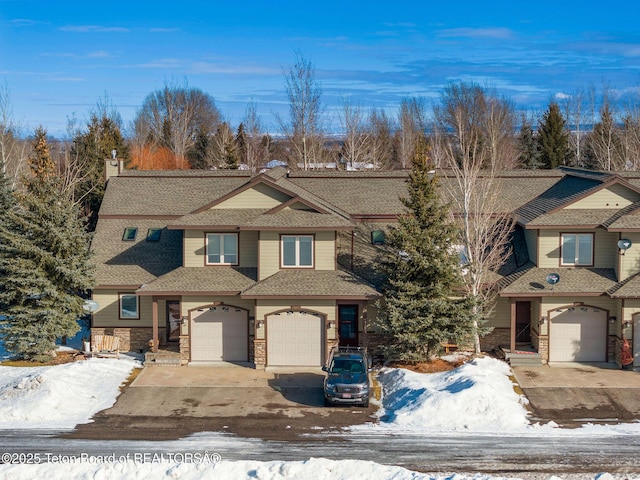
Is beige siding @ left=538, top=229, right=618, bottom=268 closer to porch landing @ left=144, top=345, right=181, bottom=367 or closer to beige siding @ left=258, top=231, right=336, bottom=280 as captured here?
beige siding @ left=258, top=231, right=336, bottom=280

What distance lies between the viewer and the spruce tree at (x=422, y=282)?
94.4 ft

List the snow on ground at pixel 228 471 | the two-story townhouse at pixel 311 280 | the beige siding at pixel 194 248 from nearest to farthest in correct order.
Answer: the snow on ground at pixel 228 471
the two-story townhouse at pixel 311 280
the beige siding at pixel 194 248

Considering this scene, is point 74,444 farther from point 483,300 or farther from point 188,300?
point 483,300

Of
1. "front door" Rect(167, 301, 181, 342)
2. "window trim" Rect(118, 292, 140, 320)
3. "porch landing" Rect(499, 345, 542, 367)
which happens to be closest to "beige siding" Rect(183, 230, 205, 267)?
"front door" Rect(167, 301, 181, 342)

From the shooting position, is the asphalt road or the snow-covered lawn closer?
the snow-covered lawn

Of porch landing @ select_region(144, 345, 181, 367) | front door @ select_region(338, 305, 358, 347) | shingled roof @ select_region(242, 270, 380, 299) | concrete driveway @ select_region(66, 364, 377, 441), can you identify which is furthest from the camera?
front door @ select_region(338, 305, 358, 347)

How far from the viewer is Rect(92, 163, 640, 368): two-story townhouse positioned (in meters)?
29.8

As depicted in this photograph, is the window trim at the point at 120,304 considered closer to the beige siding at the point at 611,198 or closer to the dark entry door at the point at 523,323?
the dark entry door at the point at 523,323

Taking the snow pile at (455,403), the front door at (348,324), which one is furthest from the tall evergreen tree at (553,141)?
the snow pile at (455,403)

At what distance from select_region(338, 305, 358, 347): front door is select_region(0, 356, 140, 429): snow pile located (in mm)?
9010

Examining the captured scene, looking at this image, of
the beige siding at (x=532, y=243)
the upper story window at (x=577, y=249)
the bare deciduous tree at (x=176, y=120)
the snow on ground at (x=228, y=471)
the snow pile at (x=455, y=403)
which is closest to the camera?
the snow on ground at (x=228, y=471)

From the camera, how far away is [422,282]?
29.4 m

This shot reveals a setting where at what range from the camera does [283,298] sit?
2927cm

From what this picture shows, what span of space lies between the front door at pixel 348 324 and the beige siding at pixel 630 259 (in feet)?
36.5
